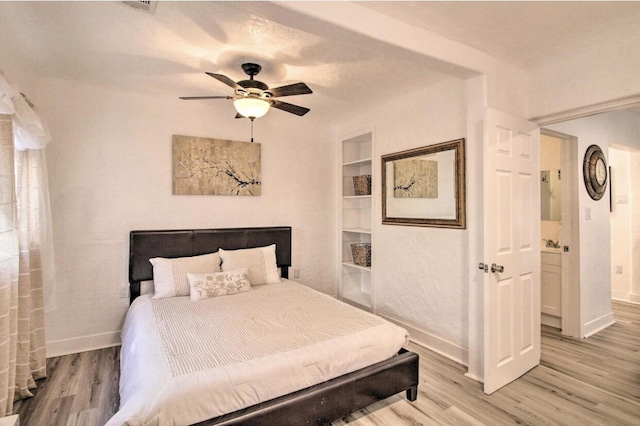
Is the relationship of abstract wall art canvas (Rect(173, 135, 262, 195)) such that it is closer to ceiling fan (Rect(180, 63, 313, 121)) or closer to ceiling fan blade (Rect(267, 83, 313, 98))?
ceiling fan (Rect(180, 63, 313, 121))

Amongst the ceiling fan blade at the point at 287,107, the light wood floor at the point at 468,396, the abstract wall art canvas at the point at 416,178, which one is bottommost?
the light wood floor at the point at 468,396

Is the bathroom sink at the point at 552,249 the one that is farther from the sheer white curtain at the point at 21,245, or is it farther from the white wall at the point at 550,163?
the sheer white curtain at the point at 21,245

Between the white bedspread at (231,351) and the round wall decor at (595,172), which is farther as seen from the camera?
the round wall decor at (595,172)

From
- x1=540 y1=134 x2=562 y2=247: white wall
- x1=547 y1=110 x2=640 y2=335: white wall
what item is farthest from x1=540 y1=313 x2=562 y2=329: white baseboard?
x1=540 y1=134 x2=562 y2=247: white wall

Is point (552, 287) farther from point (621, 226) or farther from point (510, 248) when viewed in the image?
point (621, 226)

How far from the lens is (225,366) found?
1751 mm

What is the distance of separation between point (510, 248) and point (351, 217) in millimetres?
2282

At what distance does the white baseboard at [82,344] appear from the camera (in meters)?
2.98

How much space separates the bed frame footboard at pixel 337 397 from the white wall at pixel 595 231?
2.50m

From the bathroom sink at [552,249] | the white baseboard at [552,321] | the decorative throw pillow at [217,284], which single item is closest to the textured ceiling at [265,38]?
the decorative throw pillow at [217,284]

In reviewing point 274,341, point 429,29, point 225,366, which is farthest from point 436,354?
point 429,29

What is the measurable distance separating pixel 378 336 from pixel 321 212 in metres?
2.43

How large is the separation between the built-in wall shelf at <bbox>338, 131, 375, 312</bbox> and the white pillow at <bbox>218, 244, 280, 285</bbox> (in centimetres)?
115

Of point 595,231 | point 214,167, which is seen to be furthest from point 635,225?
point 214,167
